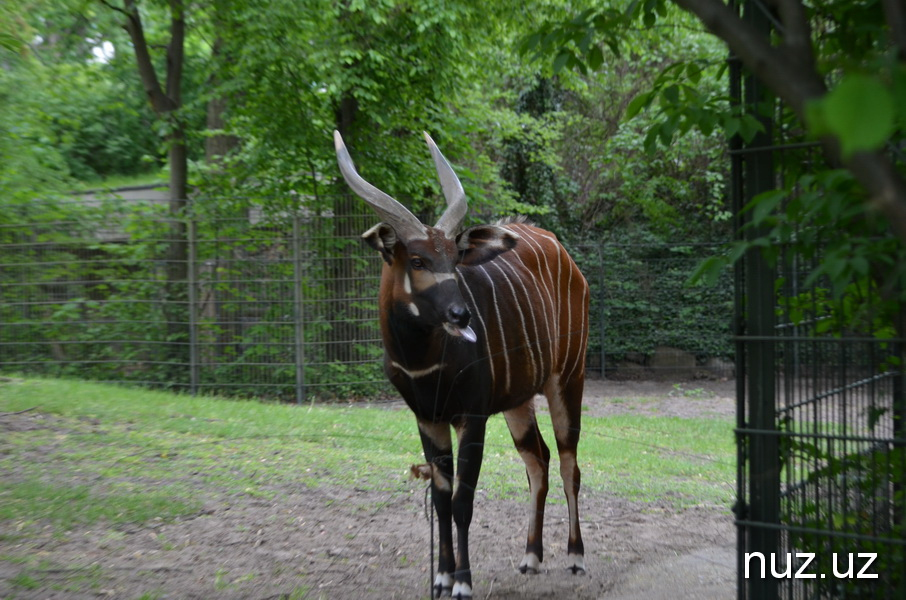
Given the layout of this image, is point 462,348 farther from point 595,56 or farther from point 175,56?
point 175,56

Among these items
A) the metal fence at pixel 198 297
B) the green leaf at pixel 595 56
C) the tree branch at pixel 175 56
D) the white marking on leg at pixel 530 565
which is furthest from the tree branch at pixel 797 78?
the tree branch at pixel 175 56

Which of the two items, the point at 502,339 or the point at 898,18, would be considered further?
the point at 502,339

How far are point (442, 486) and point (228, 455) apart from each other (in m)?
3.52

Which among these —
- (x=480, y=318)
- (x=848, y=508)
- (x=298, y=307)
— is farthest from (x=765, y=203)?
(x=298, y=307)

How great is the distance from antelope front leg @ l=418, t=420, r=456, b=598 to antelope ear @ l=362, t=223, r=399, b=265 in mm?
920

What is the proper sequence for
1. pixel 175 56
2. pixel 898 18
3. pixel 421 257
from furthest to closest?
pixel 175 56 < pixel 421 257 < pixel 898 18

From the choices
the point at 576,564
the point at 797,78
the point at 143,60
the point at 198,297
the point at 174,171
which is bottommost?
the point at 576,564

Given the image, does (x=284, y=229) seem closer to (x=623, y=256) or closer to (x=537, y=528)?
(x=623, y=256)

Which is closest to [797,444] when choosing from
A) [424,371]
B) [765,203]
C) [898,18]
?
[765,203]

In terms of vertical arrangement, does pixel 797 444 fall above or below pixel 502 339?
below

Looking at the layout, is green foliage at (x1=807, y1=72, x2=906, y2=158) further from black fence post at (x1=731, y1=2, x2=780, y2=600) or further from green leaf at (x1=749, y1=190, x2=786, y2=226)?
black fence post at (x1=731, y1=2, x2=780, y2=600)

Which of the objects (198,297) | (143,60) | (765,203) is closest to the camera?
(765,203)

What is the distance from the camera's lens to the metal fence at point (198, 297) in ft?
39.3

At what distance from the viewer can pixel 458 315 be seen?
4145 mm
